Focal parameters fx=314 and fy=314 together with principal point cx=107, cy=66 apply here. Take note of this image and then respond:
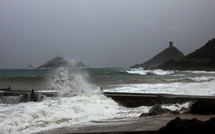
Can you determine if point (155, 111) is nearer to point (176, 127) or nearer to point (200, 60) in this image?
point (176, 127)

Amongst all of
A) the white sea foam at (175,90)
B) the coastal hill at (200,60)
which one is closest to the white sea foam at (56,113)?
the white sea foam at (175,90)

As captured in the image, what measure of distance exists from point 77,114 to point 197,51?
417ft

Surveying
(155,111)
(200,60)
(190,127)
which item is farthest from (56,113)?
(200,60)

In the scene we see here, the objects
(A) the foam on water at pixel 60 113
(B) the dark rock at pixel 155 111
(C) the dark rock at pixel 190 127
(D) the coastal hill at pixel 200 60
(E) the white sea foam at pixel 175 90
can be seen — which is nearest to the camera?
(C) the dark rock at pixel 190 127

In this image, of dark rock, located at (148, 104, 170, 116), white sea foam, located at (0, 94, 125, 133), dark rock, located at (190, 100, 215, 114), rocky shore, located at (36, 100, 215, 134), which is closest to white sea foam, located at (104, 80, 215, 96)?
white sea foam, located at (0, 94, 125, 133)

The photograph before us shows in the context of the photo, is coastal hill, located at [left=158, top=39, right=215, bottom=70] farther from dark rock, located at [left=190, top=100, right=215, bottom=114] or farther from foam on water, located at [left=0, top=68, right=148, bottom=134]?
dark rock, located at [left=190, top=100, right=215, bottom=114]

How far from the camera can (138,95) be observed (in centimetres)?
1725

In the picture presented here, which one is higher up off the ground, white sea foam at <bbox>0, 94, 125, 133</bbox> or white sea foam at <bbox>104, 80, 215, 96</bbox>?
white sea foam at <bbox>104, 80, 215, 96</bbox>

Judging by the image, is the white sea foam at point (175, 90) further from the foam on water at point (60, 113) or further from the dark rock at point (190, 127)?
the dark rock at point (190, 127)

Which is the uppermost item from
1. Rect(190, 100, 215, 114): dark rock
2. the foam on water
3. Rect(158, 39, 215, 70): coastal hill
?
Rect(158, 39, 215, 70): coastal hill

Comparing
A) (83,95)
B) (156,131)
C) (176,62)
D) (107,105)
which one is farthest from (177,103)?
(176,62)

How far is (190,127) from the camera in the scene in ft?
22.3

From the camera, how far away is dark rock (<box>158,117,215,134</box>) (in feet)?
21.7

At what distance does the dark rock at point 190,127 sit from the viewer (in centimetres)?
661
